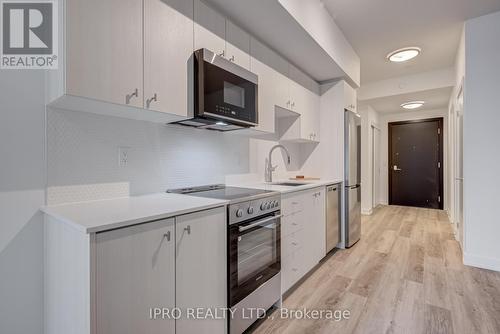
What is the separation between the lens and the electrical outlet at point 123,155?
5.24 ft

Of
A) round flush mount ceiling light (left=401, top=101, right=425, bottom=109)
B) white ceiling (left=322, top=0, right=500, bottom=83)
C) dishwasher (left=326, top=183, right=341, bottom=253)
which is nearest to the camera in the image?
white ceiling (left=322, top=0, right=500, bottom=83)

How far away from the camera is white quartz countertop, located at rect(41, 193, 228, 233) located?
94cm

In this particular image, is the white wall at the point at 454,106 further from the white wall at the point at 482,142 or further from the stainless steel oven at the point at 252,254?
the stainless steel oven at the point at 252,254

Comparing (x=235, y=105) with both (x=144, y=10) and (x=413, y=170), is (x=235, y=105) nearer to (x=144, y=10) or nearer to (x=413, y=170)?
(x=144, y=10)

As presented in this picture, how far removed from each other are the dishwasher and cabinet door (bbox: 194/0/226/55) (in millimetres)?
1930

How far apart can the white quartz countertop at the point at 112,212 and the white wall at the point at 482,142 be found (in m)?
2.93

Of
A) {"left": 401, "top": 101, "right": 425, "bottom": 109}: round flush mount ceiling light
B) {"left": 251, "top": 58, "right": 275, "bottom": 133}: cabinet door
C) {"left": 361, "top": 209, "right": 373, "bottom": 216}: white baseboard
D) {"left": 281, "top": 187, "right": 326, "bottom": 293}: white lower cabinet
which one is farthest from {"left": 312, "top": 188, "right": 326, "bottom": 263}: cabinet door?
{"left": 401, "top": 101, "right": 425, "bottom": 109}: round flush mount ceiling light

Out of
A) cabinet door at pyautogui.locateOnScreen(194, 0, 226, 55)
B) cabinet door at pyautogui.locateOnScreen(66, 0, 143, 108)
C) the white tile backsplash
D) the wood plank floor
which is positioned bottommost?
the wood plank floor

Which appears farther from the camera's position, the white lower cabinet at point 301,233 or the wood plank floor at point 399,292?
the white lower cabinet at point 301,233

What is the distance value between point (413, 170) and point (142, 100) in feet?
21.7

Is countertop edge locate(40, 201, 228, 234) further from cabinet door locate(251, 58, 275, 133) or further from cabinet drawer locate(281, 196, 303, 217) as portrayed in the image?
cabinet door locate(251, 58, 275, 133)

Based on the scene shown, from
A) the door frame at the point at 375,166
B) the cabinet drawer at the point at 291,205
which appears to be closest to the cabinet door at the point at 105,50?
the cabinet drawer at the point at 291,205

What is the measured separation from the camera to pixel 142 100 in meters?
1.36

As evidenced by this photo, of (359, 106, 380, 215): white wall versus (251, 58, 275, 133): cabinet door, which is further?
(359, 106, 380, 215): white wall
